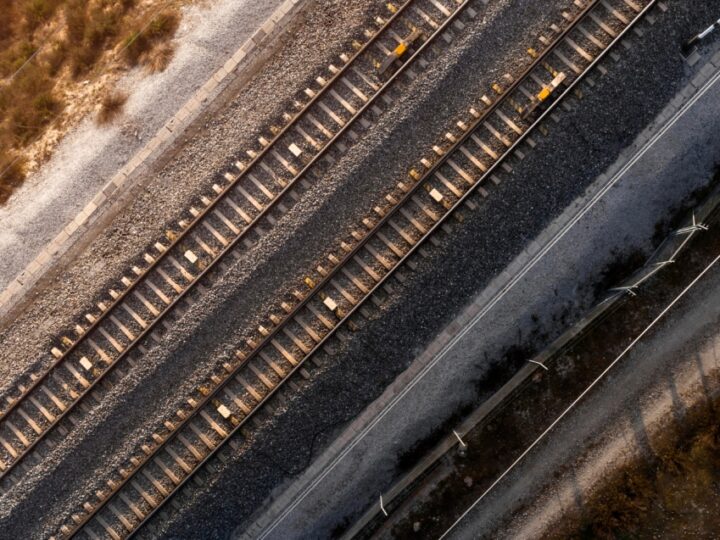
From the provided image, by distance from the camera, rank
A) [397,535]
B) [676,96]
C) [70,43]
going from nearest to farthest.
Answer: [676,96] < [397,535] < [70,43]

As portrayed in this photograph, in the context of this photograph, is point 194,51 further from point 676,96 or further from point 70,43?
point 676,96

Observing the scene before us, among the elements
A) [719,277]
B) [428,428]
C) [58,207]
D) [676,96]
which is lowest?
[719,277]

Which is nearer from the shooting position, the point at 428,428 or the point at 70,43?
the point at 428,428

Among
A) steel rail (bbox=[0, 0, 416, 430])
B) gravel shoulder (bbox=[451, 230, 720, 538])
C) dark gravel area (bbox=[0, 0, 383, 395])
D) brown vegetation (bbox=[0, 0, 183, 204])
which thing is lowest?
gravel shoulder (bbox=[451, 230, 720, 538])

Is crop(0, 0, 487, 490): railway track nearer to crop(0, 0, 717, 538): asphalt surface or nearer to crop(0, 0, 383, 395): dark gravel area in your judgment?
crop(0, 0, 383, 395): dark gravel area

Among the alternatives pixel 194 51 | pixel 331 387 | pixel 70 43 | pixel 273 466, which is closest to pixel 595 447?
pixel 331 387

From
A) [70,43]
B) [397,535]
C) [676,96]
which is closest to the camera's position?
[676,96]

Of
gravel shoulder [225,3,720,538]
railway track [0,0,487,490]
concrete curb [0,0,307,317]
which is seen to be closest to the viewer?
gravel shoulder [225,3,720,538]

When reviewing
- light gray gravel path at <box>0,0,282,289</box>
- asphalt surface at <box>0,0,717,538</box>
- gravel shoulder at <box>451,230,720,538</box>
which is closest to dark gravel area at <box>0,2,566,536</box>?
asphalt surface at <box>0,0,717,538</box>

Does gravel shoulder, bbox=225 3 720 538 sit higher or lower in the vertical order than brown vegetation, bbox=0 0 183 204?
lower
